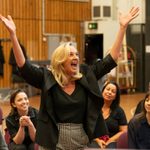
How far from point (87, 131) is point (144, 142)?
112cm

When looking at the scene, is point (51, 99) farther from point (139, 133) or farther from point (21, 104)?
point (21, 104)

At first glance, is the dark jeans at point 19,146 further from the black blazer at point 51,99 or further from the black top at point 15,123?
the black blazer at point 51,99

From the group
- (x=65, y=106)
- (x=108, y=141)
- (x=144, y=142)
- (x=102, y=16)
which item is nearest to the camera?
(x=65, y=106)

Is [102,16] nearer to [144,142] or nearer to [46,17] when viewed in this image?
[46,17]

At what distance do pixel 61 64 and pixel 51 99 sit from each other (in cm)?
29

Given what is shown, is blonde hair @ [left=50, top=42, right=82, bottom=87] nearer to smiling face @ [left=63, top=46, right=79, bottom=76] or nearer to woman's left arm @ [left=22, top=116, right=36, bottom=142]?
smiling face @ [left=63, top=46, right=79, bottom=76]

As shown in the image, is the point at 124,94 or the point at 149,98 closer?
the point at 149,98

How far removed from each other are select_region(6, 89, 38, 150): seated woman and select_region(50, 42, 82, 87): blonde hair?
1.79 meters

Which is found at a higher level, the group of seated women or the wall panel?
the wall panel

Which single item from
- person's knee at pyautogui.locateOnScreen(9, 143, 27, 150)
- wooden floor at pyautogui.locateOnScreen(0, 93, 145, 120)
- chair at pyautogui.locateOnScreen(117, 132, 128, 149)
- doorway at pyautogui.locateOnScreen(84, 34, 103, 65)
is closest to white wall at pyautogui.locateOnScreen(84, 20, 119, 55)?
doorway at pyautogui.locateOnScreen(84, 34, 103, 65)

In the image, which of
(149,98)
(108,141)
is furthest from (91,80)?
(108,141)

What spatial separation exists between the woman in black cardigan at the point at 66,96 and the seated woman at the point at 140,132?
3.16ft

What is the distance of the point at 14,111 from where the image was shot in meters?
5.57

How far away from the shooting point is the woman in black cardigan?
139 inches
